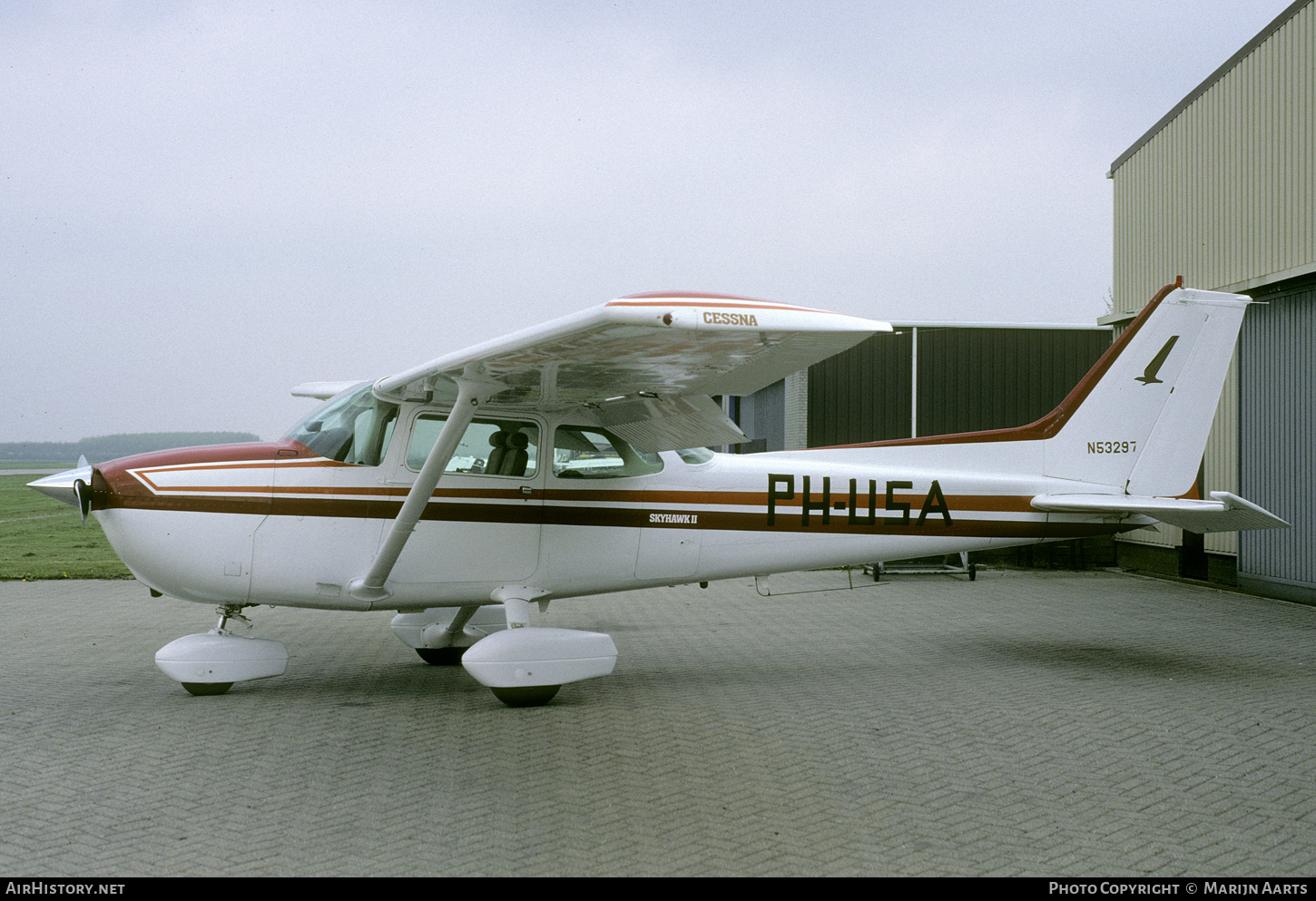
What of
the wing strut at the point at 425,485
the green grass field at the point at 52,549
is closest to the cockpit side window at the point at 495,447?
the wing strut at the point at 425,485

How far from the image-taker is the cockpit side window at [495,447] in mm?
5824

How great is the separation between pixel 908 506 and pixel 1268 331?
6.77m

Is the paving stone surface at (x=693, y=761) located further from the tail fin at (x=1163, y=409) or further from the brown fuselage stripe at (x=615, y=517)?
the tail fin at (x=1163, y=409)

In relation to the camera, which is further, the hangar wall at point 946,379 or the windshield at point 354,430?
the hangar wall at point 946,379

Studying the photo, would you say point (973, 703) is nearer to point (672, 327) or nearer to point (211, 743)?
point (672, 327)

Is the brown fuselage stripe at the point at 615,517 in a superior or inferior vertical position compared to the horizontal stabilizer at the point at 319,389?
inferior

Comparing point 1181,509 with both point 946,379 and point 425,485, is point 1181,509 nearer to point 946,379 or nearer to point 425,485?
point 425,485

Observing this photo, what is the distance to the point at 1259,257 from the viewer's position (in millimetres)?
10398

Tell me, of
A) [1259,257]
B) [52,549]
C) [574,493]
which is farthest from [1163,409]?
[52,549]

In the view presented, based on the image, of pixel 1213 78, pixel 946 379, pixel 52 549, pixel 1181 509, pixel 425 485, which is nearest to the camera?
pixel 425 485

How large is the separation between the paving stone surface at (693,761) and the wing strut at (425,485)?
0.79 meters

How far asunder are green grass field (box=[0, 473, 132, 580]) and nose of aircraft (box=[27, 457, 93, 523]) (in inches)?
81.8

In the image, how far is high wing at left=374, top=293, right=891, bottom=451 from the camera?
362 centimetres

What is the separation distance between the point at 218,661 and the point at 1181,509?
6.79 meters
